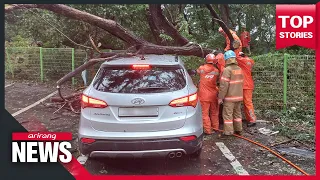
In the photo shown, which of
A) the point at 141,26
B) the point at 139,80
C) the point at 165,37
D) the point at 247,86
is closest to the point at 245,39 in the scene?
the point at 247,86

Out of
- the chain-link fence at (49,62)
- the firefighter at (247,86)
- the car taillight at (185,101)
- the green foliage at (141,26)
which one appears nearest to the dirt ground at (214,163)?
the firefighter at (247,86)

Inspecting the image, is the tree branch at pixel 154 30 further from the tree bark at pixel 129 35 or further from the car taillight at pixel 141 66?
the car taillight at pixel 141 66

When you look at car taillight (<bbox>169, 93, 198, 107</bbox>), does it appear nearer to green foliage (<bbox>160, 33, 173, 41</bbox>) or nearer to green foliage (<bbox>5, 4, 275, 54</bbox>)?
green foliage (<bbox>5, 4, 275, 54</bbox>)

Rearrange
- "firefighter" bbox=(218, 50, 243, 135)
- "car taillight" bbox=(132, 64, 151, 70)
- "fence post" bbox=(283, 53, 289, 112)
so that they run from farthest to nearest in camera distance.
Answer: "fence post" bbox=(283, 53, 289, 112), "firefighter" bbox=(218, 50, 243, 135), "car taillight" bbox=(132, 64, 151, 70)

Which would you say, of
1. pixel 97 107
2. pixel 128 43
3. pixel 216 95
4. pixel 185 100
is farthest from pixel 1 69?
pixel 216 95

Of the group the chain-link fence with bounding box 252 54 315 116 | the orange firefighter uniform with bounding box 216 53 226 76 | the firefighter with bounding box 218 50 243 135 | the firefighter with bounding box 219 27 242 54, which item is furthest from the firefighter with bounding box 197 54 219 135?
the chain-link fence with bounding box 252 54 315 116

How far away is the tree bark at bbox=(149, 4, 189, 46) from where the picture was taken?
20.1ft

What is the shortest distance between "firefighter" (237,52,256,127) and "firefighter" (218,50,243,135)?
0.60 meters

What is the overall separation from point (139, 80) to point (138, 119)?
43 cm

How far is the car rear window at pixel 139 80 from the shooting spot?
3.55 meters

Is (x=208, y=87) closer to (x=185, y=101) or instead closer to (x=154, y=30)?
(x=185, y=101)

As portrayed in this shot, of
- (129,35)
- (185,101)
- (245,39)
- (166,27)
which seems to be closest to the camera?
(185,101)

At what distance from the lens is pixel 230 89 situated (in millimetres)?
4875

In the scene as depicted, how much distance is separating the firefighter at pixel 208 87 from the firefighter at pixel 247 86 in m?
0.58
